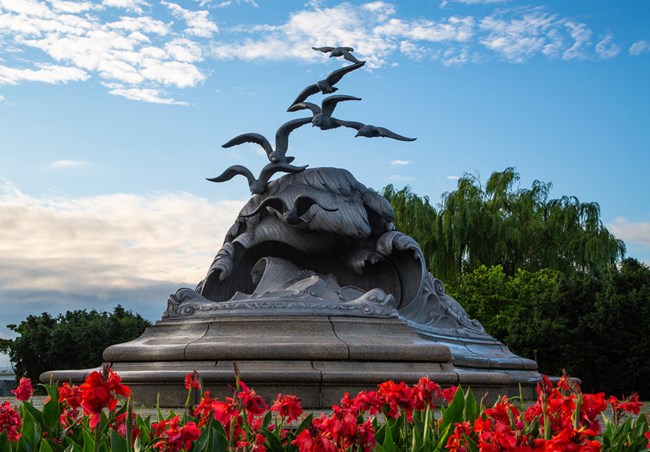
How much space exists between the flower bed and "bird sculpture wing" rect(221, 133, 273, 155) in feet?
26.2

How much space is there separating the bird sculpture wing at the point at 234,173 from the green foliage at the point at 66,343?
13.2 metres

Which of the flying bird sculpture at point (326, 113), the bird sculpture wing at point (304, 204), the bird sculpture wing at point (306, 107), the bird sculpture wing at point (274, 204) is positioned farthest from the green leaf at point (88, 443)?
the bird sculpture wing at point (306, 107)

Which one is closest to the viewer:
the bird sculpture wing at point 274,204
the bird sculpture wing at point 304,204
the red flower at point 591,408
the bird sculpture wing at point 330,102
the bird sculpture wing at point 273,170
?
the red flower at point 591,408

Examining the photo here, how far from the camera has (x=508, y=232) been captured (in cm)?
2567

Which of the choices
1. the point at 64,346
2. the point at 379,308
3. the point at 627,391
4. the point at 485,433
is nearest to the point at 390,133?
the point at 379,308

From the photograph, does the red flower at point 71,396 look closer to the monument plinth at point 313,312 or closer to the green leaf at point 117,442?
the green leaf at point 117,442

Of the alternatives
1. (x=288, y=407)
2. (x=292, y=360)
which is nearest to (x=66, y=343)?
(x=292, y=360)

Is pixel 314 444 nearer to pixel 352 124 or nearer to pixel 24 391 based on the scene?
pixel 24 391

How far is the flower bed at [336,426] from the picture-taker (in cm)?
255

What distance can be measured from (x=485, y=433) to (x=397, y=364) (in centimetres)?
615

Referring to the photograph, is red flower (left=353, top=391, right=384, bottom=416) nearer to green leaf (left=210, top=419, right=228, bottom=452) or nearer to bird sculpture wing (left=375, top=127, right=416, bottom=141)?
green leaf (left=210, top=419, right=228, bottom=452)

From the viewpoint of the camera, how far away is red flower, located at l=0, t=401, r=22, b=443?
3417 millimetres

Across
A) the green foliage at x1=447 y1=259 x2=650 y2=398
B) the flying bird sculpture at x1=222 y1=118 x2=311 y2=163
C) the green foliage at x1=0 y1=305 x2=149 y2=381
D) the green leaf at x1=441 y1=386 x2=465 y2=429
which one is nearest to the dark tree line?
the green foliage at x1=447 y1=259 x2=650 y2=398

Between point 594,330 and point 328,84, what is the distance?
1197 cm
